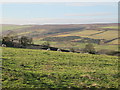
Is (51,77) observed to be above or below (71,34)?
below

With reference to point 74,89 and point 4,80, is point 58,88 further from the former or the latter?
point 4,80

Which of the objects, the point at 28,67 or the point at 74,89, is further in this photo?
the point at 28,67

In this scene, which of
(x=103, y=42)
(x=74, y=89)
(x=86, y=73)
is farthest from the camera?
(x=103, y=42)

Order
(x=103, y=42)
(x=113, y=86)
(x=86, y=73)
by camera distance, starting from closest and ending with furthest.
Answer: (x=113, y=86)
(x=86, y=73)
(x=103, y=42)

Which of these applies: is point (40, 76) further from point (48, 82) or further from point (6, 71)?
point (6, 71)

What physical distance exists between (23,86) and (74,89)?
3.14 metres

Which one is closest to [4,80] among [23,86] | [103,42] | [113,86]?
[23,86]

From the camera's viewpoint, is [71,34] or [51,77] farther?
[71,34]

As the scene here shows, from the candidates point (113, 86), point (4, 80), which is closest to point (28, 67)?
point (4, 80)

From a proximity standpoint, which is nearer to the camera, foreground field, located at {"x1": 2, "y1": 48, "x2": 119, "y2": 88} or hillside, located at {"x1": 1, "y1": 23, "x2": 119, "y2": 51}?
foreground field, located at {"x1": 2, "y1": 48, "x2": 119, "y2": 88}

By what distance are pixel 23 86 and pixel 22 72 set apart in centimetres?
252

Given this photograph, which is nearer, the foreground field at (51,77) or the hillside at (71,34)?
the foreground field at (51,77)

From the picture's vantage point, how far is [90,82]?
1245cm

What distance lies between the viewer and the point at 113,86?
1202 centimetres
